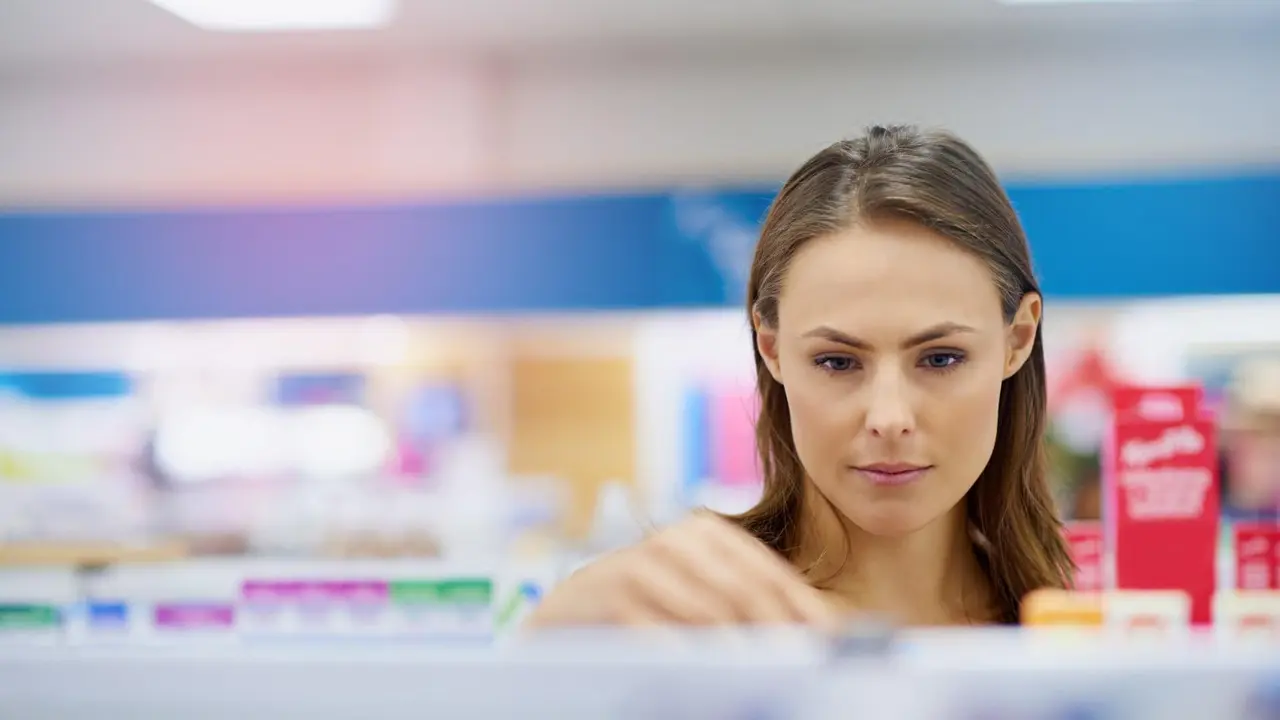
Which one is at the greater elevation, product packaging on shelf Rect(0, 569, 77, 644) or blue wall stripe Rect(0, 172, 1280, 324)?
blue wall stripe Rect(0, 172, 1280, 324)

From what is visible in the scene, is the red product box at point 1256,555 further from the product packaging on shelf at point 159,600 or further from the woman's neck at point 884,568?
the product packaging on shelf at point 159,600

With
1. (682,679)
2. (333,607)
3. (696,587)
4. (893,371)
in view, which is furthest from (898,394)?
(333,607)

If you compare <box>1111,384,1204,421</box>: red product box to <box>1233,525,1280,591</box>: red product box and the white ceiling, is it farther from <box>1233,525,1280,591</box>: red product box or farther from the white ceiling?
the white ceiling

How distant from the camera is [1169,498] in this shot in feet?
4.59

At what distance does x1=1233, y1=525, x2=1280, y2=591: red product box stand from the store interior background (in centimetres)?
328

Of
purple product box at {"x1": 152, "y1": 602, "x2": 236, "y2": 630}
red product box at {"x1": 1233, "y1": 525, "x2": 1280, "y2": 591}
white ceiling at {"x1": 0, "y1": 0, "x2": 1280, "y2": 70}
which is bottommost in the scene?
purple product box at {"x1": 152, "y1": 602, "x2": 236, "y2": 630}

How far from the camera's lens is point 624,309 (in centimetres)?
547

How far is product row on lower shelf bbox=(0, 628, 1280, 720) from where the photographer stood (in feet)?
1.29

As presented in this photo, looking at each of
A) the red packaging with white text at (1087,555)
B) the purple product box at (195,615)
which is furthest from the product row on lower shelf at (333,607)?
the red packaging with white text at (1087,555)

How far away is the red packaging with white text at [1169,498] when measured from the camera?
1.39 meters

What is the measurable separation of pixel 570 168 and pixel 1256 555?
4677mm

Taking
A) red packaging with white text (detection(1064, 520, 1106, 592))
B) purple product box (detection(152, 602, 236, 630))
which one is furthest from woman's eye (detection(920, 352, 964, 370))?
purple product box (detection(152, 602, 236, 630))

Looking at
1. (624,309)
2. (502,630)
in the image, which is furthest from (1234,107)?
(502,630)

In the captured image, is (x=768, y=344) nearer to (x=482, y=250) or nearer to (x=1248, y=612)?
(x=1248, y=612)
